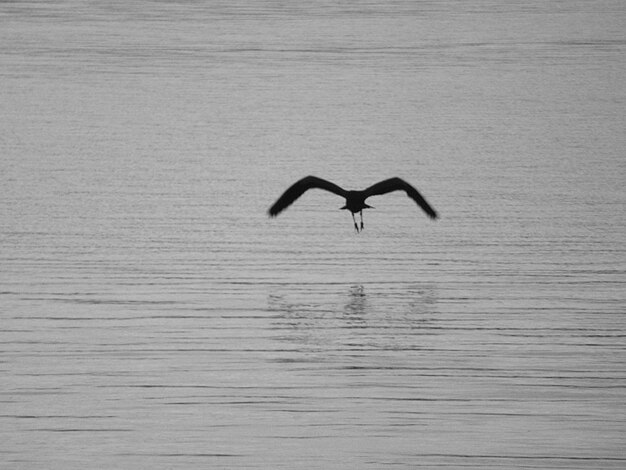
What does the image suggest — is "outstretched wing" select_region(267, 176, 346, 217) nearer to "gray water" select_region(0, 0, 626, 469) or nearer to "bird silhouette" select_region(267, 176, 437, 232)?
"bird silhouette" select_region(267, 176, 437, 232)

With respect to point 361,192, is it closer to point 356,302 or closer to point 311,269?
point 311,269

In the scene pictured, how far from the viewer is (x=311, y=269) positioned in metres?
14.6

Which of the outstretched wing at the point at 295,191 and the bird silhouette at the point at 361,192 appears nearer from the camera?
the bird silhouette at the point at 361,192

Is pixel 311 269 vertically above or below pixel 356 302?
above

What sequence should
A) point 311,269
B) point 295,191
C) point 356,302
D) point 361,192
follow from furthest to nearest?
point 295,191, point 311,269, point 361,192, point 356,302

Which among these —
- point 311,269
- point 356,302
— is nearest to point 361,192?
point 311,269

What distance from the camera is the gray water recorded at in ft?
33.3

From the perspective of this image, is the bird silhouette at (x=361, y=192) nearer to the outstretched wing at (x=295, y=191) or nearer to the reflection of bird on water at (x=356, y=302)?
the outstretched wing at (x=295, y=191)

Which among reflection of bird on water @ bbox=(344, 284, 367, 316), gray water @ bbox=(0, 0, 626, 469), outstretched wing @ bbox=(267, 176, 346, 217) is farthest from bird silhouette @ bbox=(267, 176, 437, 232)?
reflection of bird on water @ bbox=(344, 284, 367, 316)

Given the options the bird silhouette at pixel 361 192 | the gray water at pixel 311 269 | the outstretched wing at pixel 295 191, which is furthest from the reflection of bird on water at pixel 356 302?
the outstretched wing at pixel 295 191

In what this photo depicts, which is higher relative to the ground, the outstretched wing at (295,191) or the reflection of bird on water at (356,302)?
the outstretched wing at (295,191)

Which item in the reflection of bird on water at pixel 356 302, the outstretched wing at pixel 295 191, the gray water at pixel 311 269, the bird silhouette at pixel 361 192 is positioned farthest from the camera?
the outstretched wing at pixel 295 191

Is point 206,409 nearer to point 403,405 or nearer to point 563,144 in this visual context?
point 403,405

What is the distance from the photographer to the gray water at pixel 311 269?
10.2m
